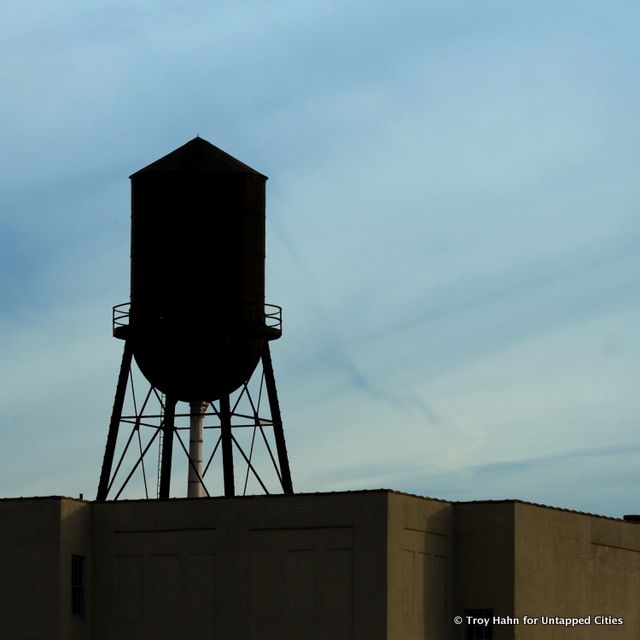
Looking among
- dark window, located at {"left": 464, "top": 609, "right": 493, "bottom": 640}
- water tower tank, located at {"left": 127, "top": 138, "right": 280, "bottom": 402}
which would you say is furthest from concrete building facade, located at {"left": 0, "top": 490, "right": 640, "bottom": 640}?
water tower tank, located at {"left": 127, "top": 138, "right": 280, "bottom": 402}

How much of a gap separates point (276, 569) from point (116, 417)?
9.75m

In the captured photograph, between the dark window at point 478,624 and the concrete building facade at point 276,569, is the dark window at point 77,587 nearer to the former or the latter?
the concrete building facade at point 276,569

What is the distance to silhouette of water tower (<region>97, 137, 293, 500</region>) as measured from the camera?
64938mm

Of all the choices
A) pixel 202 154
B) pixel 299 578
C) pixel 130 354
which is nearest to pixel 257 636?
pixel 299 578

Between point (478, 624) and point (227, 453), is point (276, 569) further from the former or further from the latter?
point (227, 453)

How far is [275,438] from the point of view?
219 ft

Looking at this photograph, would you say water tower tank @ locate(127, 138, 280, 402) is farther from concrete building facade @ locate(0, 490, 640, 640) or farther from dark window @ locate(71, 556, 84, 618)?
dark window @ locate(71, 556, 84, 618)

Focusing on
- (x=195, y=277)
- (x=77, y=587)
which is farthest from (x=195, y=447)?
(x=77, y=587)

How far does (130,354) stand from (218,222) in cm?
482

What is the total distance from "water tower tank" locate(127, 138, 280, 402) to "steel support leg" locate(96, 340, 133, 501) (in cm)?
46

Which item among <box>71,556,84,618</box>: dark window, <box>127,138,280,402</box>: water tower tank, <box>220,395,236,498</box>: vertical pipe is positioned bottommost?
<box>71,556,84,618</box>: dark window

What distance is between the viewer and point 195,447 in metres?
66.0

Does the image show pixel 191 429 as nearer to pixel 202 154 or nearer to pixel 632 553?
pixel 202 154

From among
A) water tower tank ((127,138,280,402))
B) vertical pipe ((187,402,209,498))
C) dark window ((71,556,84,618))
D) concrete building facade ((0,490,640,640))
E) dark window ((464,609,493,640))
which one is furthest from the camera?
vertical pipe ((187,402,209,498))
